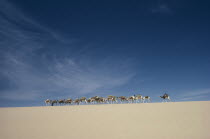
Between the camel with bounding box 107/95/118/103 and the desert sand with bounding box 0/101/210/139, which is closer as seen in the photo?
the desert sand with bounding box 0/101/210/139

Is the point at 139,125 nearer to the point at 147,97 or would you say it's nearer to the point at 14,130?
the point at 14,130

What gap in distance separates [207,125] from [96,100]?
108ft

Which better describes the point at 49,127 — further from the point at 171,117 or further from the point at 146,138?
the point at 171,117

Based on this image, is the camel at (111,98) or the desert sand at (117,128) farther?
the camel at (111,98)

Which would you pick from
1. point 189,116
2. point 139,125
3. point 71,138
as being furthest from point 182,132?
point 71,138


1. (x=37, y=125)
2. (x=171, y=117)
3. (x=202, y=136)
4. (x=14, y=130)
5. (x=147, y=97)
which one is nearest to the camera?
(x=202, y=136)

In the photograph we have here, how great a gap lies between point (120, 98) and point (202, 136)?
33746 millimetres

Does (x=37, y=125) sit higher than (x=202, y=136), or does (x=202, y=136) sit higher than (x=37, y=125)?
(x=37, y=125)

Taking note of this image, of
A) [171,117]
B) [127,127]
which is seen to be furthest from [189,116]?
[127,127]

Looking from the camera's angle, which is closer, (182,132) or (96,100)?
(182,132)

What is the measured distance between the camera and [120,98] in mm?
43469

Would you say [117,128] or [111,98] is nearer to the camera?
[117,128]

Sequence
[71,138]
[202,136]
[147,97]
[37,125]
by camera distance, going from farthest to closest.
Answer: [147,97] < [37,125] < [202,136] < [71,138]

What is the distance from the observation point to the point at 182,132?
10422 millimetres
